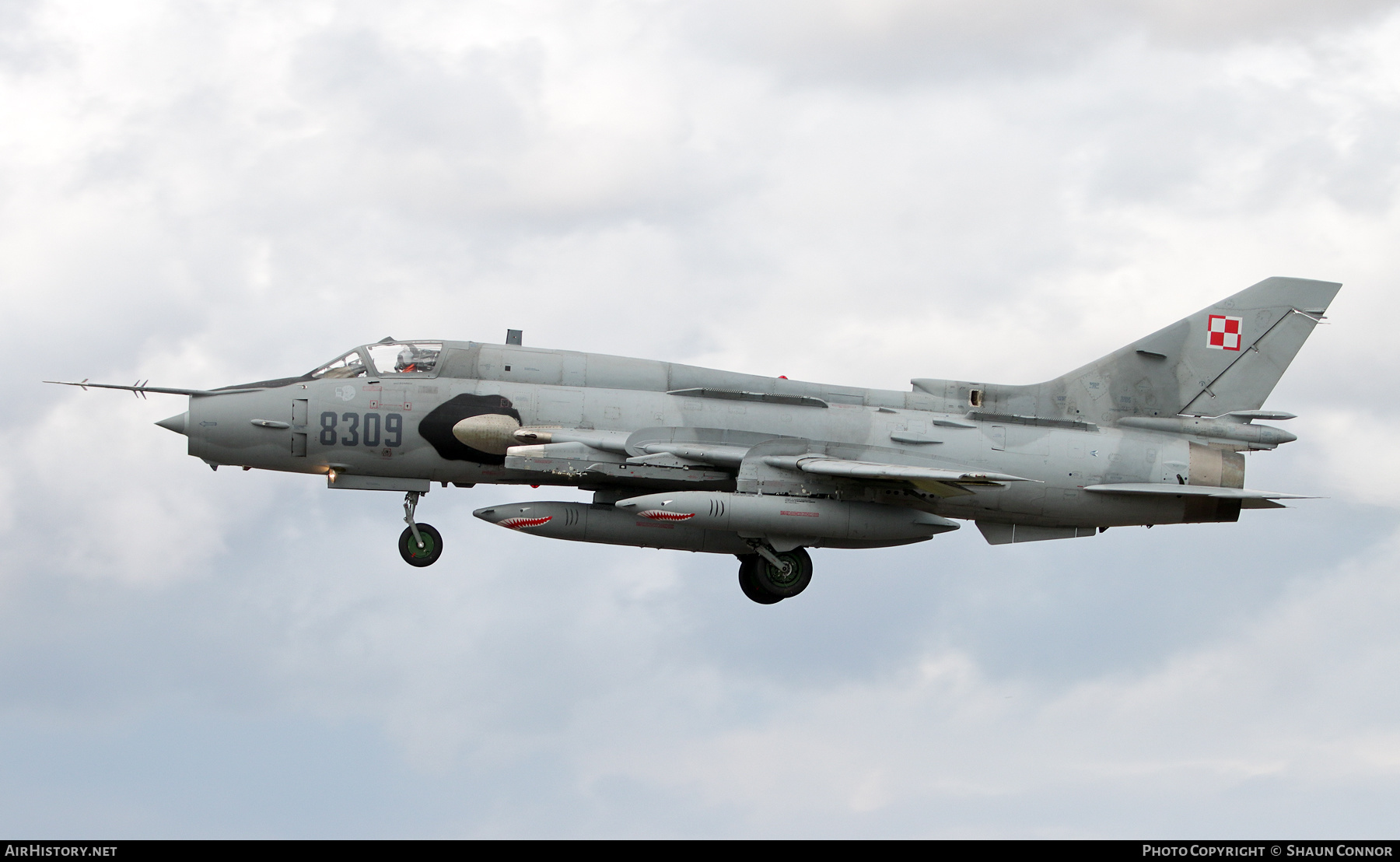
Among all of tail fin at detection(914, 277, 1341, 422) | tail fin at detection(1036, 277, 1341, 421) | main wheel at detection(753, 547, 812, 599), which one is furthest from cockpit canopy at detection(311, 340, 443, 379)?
tail fin at detection(1036, 277, 1341, 421)

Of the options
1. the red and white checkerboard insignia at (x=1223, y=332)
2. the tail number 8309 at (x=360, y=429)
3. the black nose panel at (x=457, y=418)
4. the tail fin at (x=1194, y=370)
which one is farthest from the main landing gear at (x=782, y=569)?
the red and white checkerboard insignia at (x=1223, y=332)

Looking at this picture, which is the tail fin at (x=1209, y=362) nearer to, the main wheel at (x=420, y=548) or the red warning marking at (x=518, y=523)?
the red warning marking at (x=518, y=523)

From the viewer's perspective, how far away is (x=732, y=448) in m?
20.2

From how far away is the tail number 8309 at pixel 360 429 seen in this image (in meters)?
20.0

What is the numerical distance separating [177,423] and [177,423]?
0.01 m

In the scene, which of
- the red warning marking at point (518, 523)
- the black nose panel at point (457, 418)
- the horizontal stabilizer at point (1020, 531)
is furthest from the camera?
the horizontal stabilizer at point (1020, 531)

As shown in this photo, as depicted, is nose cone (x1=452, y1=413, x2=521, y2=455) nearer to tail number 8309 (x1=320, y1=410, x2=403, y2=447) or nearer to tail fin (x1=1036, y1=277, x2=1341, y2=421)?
tail number 8309 (x1=320, y1=410, x2=403, y2=447)

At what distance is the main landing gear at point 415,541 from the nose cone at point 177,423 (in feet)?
10.6

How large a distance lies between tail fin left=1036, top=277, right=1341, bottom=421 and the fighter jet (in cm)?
7

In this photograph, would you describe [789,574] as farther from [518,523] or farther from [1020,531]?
[518,523]

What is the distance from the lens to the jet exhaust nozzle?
19969 millimetres

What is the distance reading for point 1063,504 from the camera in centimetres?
2089

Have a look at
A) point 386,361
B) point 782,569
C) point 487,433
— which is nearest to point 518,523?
point 487,433

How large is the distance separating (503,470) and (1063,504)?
824 centimetres
